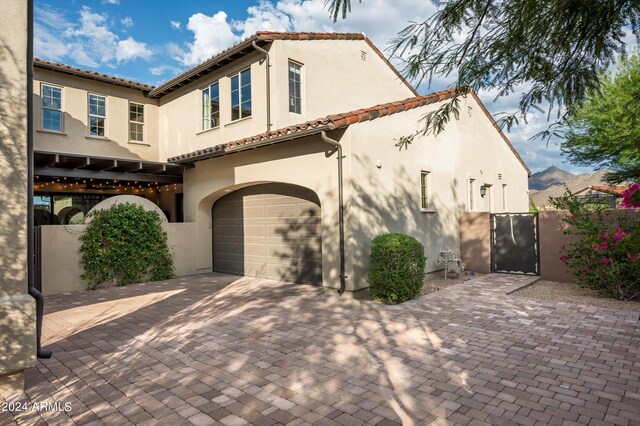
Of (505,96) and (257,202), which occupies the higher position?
(505,96)

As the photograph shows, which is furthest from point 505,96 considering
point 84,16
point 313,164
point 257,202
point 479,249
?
point 84,16

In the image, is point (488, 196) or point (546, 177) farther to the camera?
point (546, 177)

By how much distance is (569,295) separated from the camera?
28.8 feet

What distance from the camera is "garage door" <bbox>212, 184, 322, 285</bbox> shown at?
999 centimetres

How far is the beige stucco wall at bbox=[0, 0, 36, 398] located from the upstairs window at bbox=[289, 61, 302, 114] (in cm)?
801

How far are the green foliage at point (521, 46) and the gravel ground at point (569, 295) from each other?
5.82 m

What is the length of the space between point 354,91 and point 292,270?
743cm

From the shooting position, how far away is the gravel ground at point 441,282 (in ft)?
31.8

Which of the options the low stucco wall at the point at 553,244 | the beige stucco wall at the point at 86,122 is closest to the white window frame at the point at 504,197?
the low stucco wall at the point at 553,244

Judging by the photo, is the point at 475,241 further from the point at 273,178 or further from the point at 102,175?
the point at 102,175

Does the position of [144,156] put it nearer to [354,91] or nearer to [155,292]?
[155,292]

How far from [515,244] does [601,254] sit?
3487 millimetres

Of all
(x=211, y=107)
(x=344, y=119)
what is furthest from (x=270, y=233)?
(x=211, y=107)

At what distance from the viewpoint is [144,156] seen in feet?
48.9
